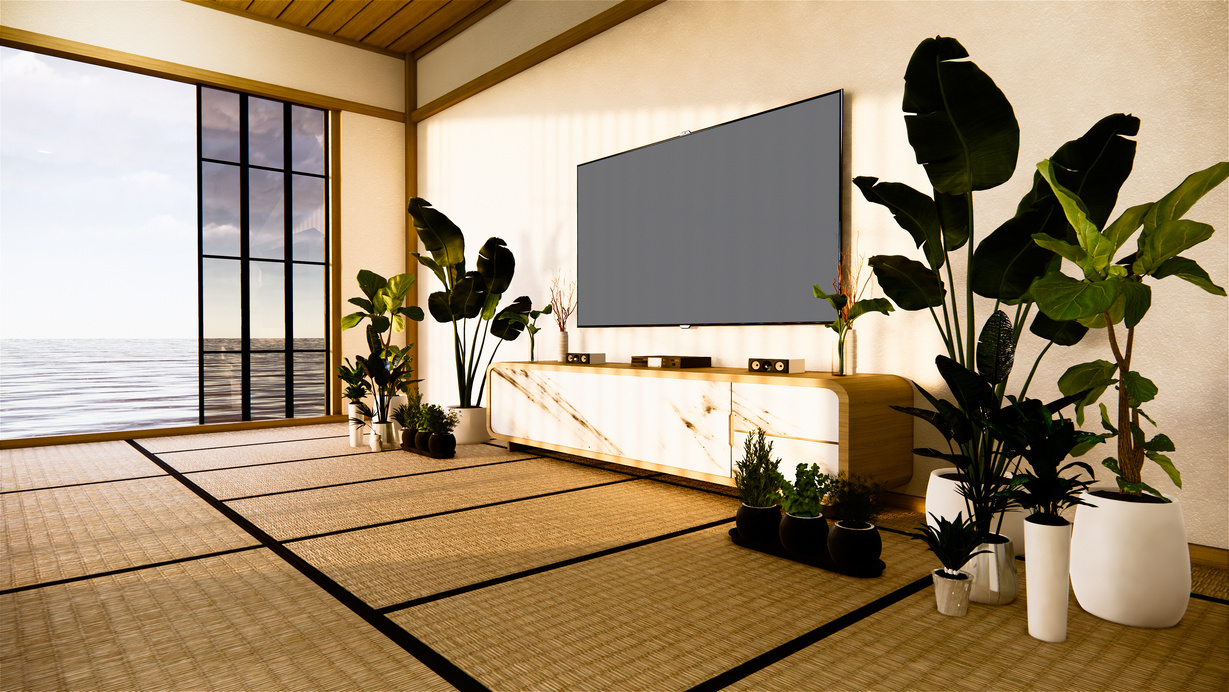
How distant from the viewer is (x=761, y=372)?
286cm

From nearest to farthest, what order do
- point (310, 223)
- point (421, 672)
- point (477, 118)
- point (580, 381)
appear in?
point (421, 672) < point (580, 381) < point (477, 118) < point (310, 223)

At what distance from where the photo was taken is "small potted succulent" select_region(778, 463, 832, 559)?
2.01 meters

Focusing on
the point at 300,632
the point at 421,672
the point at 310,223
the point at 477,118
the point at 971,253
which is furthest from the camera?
the point at 310,223

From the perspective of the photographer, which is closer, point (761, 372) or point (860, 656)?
point (860, 656)

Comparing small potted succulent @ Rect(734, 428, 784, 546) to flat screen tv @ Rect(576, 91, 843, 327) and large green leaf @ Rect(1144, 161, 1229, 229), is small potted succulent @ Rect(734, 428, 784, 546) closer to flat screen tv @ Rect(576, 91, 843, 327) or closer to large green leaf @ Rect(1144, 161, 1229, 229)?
flat screen tv @ Rect(576, 91, 843, 327)

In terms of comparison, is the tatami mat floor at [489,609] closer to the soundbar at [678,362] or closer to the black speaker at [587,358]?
the soundbar at [678,362]

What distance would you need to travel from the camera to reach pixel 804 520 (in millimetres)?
2010

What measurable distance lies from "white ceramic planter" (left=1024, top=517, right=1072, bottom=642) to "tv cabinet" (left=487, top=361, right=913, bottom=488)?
90 cm

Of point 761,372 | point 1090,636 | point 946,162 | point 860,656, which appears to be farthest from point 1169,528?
point 761,372

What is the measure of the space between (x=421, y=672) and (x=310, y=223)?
18.1ft

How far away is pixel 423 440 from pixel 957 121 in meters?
3.13

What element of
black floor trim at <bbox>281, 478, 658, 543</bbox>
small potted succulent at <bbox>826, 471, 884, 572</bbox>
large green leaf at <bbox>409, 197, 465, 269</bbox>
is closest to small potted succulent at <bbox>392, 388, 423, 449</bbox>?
large green leaf at <bbox>409, 197, 465, 269</bbox>

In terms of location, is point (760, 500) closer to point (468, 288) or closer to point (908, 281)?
point (908, 281)

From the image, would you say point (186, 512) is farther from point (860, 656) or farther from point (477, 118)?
point (477, 118)
